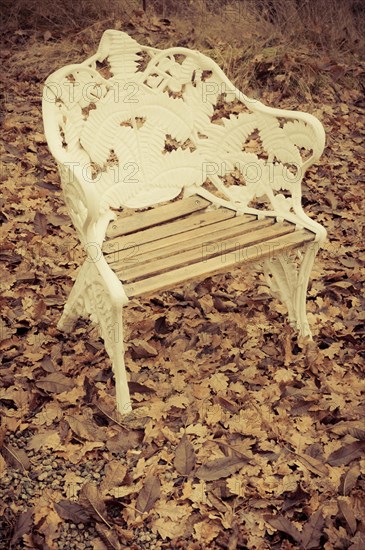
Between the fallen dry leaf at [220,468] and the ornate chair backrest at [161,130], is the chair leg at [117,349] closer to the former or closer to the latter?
the fallen dry leaf at [220,468]

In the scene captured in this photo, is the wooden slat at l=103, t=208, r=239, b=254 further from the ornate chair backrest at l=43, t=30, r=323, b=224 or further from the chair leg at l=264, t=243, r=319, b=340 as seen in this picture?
the chair leg at l=264, t=243, r=319, b=340

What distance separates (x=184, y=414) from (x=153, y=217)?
89cm

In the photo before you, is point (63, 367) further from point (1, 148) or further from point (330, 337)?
point (1, 148)

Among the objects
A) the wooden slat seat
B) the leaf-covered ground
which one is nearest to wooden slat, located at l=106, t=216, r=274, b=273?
the wooden slat seat

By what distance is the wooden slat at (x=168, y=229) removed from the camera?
259 cm

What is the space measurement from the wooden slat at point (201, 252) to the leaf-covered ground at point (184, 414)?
22.6 inches

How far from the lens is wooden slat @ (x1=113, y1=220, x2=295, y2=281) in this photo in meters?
2.39

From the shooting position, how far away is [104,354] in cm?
287

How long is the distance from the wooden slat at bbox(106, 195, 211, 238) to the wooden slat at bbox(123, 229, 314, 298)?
15.9 inches

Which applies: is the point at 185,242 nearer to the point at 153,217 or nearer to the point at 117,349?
the point at 153,217

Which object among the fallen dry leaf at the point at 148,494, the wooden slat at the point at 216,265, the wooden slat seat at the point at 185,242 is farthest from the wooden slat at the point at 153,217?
the fallen dry leaf at the point at 148,494

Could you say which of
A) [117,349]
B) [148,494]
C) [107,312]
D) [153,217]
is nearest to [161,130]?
[153,217]

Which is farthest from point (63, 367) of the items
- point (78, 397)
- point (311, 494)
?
point (311, 494)

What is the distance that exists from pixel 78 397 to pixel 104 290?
55 cm
